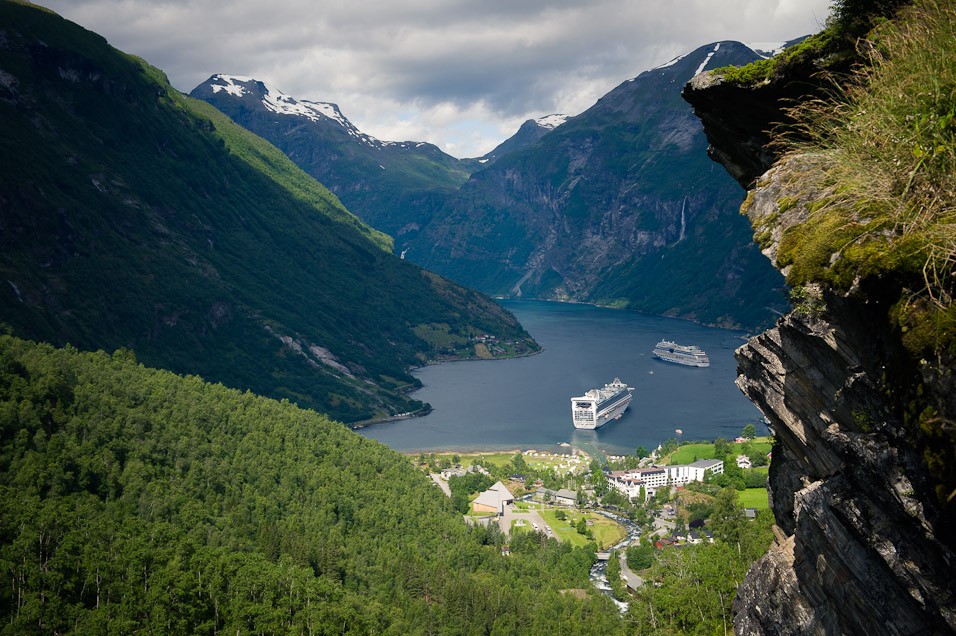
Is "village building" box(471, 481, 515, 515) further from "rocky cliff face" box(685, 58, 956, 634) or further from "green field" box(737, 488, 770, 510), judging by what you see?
"rocky cliff face" box(685, 58, 956, 634)

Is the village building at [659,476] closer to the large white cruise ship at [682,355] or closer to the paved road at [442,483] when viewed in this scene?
the paved road at [442,483]

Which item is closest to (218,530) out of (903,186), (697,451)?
(903,186)

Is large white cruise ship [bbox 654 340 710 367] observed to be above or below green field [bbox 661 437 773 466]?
above

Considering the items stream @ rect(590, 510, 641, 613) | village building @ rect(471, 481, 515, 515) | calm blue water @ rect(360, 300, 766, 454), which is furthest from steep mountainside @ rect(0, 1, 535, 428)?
stream @ rect(590, 510, 641, 613)

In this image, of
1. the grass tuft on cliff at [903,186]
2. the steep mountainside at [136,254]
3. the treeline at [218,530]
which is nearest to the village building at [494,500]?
the treeline at [218,530]

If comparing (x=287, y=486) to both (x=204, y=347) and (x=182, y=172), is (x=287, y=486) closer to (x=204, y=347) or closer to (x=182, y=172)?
(x=204, y=347)
